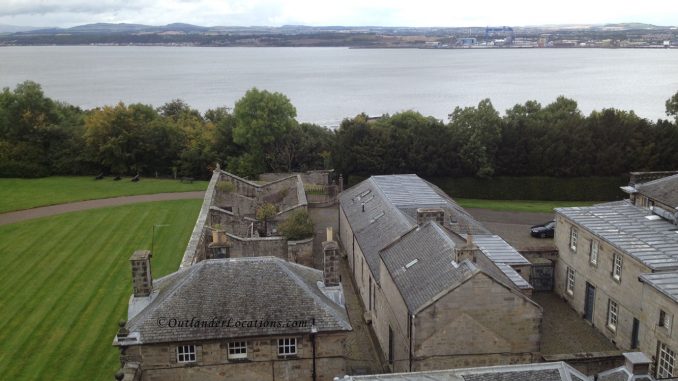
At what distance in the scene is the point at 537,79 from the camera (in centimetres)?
18025

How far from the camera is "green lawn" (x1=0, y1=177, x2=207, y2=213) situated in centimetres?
5069

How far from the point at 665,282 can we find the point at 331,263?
12.2 m

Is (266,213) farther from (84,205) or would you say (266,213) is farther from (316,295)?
(316,295)

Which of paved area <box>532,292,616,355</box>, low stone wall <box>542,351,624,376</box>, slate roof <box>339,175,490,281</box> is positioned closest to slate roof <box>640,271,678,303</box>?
low stone wall <box>542,351,624,376</box>

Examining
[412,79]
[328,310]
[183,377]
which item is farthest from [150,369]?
[412,79]

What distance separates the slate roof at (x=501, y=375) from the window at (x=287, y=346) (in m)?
4.26

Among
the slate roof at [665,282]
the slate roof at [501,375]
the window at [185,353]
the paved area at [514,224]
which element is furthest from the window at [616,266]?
the window at [185,353]

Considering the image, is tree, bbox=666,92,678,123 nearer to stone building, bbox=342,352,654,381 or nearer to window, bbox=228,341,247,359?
stone building, bbox=342,352,654,381

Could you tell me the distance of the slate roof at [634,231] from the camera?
24594 millimetres

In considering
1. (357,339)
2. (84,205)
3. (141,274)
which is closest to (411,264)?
(357,339)

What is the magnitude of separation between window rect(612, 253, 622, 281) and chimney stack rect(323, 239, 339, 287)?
525 inches

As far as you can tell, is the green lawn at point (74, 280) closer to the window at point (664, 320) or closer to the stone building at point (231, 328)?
the stone building at point (231, 328)

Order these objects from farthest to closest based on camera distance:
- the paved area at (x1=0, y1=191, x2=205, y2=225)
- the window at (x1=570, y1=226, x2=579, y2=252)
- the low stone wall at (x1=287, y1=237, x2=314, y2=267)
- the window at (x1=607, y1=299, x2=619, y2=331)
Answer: the paved area at (x1=0, y1=191, x2=205, y2=225) < the low stone wall at (x1=287, y1=237, x2=314, y2=267) < the window at (x1=570, y1=226, x2=579, y2=252) < the window at (x1=607, y1=299, x2=619, y2=331)

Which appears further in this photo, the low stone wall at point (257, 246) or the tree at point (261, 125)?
the tree at point (261, 125)
